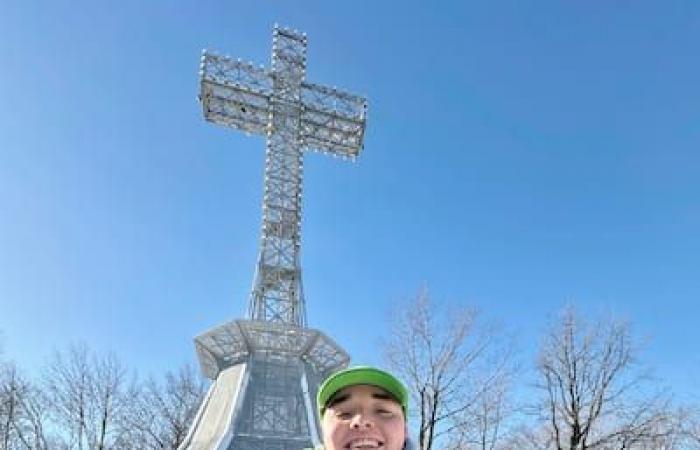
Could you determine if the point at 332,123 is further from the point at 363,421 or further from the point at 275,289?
the point at 363,421

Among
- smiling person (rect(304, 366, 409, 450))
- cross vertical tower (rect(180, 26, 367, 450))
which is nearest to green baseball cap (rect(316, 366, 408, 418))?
smiling person (rect(304, 366, 409, 450))

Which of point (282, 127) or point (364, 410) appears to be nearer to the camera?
point (364, 410)

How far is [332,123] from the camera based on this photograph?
27.8m

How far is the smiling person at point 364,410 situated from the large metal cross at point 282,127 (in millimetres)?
23370

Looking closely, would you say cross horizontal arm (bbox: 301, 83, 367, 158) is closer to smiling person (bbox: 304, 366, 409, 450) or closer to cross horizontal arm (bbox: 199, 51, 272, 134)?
cross horizontal arm (bbox: 199, 51, 272, 134)

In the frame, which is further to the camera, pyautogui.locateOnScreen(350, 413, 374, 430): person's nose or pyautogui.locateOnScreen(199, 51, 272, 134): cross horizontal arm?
pyautogui.locateOnScreen(199, 51, 272, 134): cross horizontal arm

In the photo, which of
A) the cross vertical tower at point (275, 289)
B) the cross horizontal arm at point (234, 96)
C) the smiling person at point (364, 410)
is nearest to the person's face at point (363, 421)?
the smiling person at point (364, 410)

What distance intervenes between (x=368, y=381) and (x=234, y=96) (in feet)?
86.7

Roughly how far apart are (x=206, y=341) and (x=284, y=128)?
9.24 m

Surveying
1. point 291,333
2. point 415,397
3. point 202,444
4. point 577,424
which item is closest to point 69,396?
point 202,444

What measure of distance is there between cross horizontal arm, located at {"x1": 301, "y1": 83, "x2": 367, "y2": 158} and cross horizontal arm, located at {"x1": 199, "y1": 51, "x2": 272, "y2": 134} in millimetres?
1809

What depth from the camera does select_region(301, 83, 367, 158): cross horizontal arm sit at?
27.5 metres

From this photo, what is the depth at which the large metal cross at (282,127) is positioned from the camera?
25062 millimetres

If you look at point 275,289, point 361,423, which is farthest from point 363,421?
point 275,289
